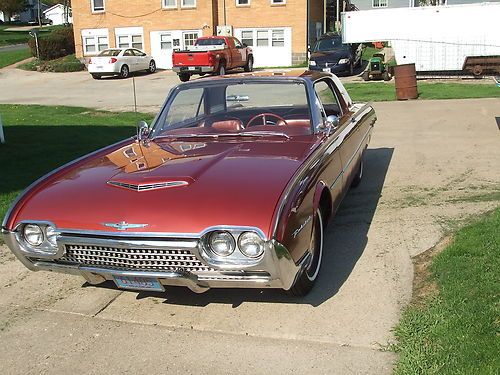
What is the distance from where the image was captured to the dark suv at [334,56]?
22625 millimetres

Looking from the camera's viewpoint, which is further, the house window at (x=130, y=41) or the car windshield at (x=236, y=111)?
the house window at (x=130, y=41)

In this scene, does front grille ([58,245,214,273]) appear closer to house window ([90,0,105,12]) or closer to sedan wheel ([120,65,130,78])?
sedan wheel ([120,65,130,78])

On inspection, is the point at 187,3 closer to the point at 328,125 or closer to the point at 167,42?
the point at 167,42

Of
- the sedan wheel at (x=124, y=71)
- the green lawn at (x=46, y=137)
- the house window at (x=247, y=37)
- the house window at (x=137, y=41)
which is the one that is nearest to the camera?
the green lawn at (x=46, y=137)

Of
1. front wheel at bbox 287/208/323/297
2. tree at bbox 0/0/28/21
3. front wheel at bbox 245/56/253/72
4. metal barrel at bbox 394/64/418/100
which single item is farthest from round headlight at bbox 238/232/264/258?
tree at bbox 0/0/28/21

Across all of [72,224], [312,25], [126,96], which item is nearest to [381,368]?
[72,224]

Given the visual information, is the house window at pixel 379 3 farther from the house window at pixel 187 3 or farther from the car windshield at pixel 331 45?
the car windshield at pixel 331 45

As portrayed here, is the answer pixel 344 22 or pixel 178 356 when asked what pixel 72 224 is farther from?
pixel 344 22

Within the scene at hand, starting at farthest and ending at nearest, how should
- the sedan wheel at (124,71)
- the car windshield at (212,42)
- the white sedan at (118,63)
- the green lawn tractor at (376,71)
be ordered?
the sedan wheel at (124,71), the white sedan at (118,63), the car windshield at (212,42), the green lawn tractor at (376,71)

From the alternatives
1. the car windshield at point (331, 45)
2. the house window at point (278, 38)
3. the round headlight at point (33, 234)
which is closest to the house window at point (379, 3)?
the house window at point (278, 38)

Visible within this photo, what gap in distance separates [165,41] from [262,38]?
18.4 ft

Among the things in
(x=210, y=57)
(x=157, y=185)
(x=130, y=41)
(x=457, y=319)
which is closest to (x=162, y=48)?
(x=130, y=41)

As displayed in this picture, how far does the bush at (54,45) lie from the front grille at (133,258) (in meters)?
33.7

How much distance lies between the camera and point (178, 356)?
10.9 feet
